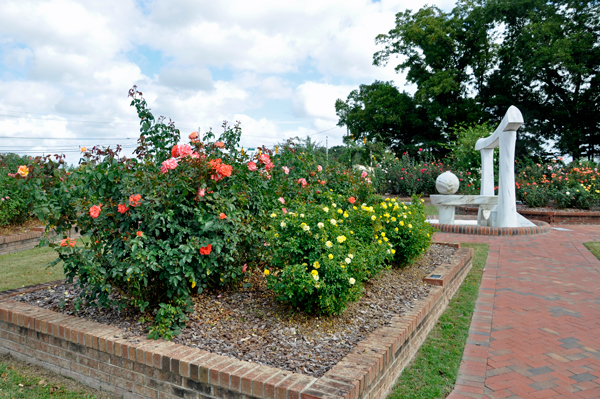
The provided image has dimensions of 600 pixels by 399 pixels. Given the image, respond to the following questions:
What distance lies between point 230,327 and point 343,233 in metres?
1.26

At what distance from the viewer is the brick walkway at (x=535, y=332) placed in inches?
122

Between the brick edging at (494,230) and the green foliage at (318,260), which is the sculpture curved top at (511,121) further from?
the green foliage at (318,260)

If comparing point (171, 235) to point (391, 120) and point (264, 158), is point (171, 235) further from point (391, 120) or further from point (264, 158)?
point (391, 120)

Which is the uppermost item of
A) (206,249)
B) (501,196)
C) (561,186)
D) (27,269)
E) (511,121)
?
(511,121)

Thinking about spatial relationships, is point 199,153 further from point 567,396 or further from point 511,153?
point 511,153

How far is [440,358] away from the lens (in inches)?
138

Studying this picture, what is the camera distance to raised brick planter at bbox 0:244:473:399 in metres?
2.48

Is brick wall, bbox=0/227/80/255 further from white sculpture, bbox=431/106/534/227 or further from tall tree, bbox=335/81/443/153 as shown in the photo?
tall tree, bbox=335/81/443/153

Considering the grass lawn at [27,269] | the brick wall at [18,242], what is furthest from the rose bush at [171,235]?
the brick wall at [18,242]

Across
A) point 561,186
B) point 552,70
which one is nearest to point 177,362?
point 561,186

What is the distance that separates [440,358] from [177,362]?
211cm

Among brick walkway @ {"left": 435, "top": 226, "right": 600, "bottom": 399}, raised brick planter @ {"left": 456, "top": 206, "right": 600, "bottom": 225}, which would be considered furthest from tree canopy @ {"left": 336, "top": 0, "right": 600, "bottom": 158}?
brick walkway @ {"left": 435, "top": 226, "right": 600, "bottom": 399}

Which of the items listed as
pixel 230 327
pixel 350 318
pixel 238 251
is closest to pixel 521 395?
pixel 350 318

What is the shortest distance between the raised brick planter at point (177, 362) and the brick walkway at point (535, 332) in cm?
56
